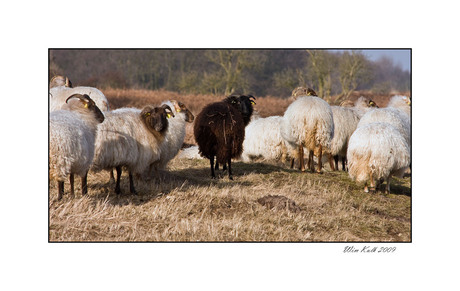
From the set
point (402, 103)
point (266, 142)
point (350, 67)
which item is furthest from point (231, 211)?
point (350, 67)

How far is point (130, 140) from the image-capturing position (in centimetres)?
849

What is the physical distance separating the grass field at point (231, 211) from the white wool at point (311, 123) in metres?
1.43

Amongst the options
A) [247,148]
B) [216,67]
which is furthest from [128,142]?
[216,67]

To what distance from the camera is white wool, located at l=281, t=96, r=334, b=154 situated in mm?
11094

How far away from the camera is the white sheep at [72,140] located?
21.8ft

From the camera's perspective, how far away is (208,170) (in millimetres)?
11086

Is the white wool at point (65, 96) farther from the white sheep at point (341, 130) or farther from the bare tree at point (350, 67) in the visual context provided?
the bare tree at point (350, 67)

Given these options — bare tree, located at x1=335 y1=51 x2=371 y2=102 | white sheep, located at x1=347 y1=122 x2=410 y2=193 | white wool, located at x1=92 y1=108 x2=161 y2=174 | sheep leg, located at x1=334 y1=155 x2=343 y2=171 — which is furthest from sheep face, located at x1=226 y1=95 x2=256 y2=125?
bare tree, located at x1=335 y1=51 x2=371 y2=102

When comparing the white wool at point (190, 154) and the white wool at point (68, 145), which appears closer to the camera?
the white wool at point (68, 145)

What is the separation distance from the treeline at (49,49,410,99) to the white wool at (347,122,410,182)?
1337cm

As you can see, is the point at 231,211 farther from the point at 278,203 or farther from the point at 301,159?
the point at 301,159

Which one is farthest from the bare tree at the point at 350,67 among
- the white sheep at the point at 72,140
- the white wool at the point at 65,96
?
the white sheep at the point at 72,140

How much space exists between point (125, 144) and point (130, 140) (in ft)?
0.47

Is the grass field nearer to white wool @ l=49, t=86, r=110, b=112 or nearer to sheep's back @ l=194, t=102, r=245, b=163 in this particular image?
sheep's back @ l=194, t=102, r=245, b=163
